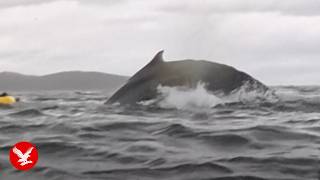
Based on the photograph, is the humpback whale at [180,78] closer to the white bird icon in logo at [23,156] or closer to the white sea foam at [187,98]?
the white sea foam at [187,98]

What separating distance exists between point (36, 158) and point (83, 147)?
108cm

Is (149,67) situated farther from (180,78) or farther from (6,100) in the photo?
(6,100)

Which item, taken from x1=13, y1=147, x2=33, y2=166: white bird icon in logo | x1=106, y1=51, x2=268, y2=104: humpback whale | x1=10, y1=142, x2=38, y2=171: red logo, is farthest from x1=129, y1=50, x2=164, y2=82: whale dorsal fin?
x1=13, y1=147, x2=33, y2=166: white bird icon in logo

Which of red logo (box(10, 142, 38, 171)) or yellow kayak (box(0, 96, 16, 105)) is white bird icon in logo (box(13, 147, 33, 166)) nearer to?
red logo (box(10, 142, 38, 171))

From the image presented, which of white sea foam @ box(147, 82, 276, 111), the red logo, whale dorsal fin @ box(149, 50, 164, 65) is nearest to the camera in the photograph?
the red logo

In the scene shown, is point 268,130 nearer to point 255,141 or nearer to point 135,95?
point 255,141

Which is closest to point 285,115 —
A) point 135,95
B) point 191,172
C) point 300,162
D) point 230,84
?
point 230,84

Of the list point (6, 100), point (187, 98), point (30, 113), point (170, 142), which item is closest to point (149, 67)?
point (187, 98)

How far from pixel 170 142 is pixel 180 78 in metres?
6.27

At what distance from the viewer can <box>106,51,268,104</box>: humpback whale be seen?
15641mm

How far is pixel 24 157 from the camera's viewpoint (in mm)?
8430

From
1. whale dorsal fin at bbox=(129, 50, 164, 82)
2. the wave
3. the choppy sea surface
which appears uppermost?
whale dorsal fin at bbox=(129, 50, 164, 82)

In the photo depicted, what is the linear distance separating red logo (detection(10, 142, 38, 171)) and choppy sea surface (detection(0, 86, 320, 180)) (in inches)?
3.6

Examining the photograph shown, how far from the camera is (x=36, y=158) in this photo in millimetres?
8664
